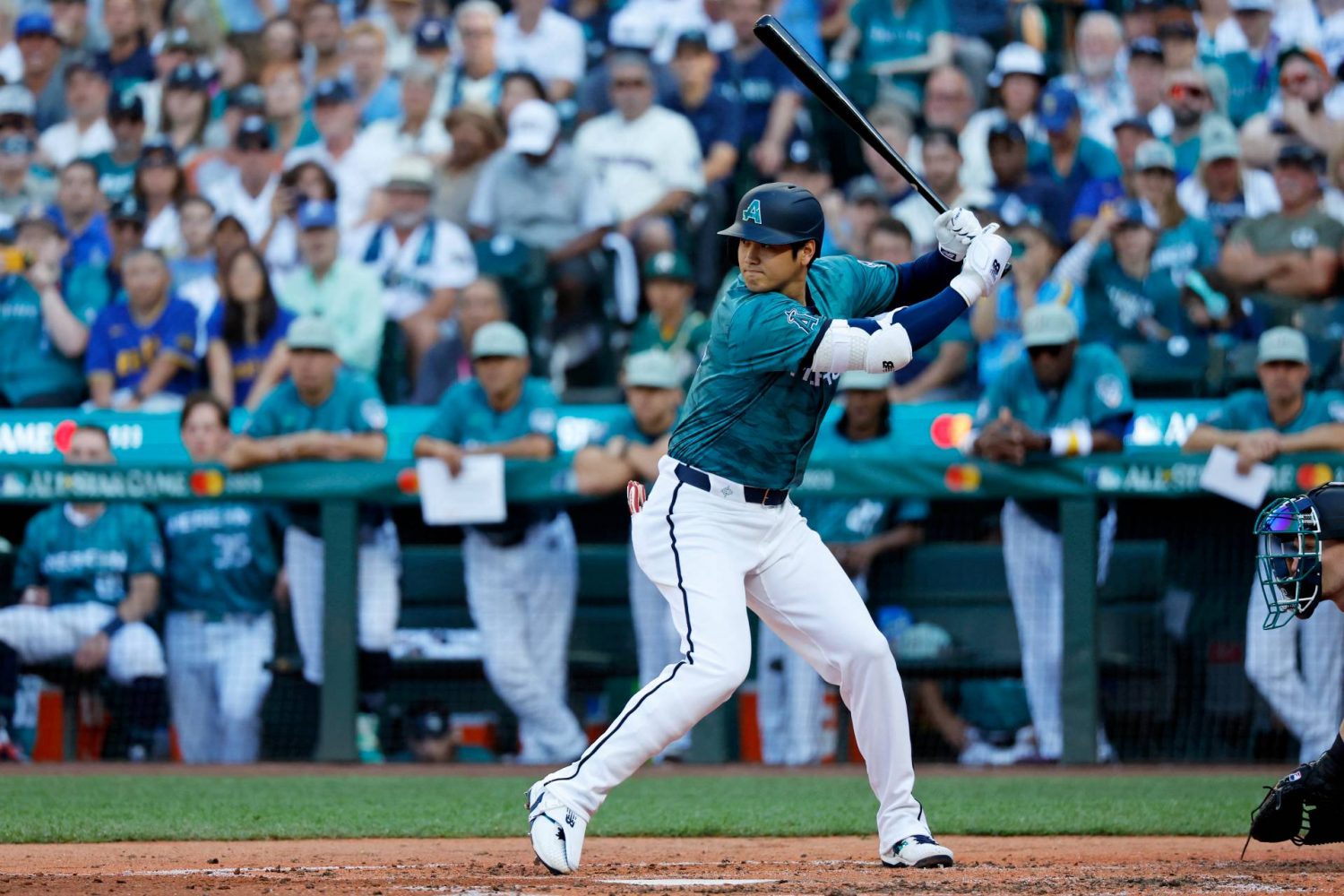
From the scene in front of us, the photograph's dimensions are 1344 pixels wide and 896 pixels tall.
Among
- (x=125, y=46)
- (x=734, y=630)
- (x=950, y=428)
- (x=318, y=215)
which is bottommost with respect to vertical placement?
(x=734, y=630)

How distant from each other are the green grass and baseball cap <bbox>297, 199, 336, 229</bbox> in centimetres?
320

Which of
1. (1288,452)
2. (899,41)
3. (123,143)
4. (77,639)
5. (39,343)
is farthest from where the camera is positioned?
(123,143)

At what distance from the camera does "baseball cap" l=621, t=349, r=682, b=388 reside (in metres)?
7.46

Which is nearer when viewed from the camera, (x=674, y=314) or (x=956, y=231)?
(x=956, y=231)

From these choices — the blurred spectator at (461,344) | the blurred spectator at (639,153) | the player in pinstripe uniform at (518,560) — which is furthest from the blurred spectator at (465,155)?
the player in pinstripe uniform at (518,560)

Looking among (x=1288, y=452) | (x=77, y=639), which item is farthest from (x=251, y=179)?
(x=1288, y=452)

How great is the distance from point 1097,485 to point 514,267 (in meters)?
3.29

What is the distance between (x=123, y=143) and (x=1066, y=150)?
5.35 m

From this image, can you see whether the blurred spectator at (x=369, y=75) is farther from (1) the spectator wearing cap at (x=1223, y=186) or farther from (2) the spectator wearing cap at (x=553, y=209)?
(1) the spectator wearing cap at (x=1223, y=186)

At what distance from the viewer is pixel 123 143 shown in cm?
1034

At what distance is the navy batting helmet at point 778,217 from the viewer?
13.9 feet

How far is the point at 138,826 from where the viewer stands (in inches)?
214

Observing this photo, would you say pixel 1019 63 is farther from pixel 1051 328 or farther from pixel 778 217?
pixel 778 217

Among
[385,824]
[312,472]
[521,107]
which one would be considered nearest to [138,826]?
[385,824]
